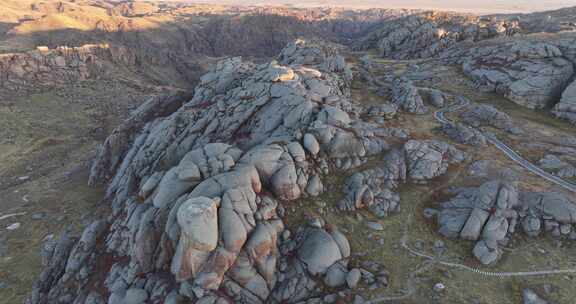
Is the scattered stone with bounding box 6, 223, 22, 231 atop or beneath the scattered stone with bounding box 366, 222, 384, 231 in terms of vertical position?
beneath

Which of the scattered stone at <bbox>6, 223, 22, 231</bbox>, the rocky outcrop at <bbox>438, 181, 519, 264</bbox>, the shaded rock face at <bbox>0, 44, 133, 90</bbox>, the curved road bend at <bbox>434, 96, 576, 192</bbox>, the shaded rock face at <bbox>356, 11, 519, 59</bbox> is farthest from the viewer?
the shaded rock face at <bbox>0, 44, 133, 90</bbox>

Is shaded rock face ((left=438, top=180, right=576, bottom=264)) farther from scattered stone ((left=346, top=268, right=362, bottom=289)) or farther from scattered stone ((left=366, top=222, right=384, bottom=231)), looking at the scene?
scattered stone ((left=346, top=268, right=362, bottom=289))

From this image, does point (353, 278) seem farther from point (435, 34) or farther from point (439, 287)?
point (435, 34)

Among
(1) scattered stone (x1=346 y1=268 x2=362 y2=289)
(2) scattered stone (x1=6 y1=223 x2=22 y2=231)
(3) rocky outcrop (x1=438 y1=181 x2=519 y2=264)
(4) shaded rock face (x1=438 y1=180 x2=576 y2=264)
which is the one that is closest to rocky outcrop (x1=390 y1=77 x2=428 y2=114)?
(3) rocky outcrop (x1=438 y1=181 x2=519 y2=264)

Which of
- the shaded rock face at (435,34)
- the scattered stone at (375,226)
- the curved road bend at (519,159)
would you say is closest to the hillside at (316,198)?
the curved road bend at (519,159)

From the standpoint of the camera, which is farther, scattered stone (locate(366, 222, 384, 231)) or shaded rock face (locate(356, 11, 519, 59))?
shaded rock face (locate(356, 11, 519, 59))

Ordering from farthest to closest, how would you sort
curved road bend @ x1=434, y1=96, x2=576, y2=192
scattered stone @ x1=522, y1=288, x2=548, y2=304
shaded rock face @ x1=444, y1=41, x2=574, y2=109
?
shaded rock face @ x1=444, y1=41, x2=574, y2=109 < curved road bend @ x1=434, y1=96, x2=576, y2=192 < scattered stone @ x1=522, y1=288, x2=548, y2=304

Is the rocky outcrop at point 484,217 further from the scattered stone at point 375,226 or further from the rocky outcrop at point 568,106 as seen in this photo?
the rocky outcrop at point 568,106
